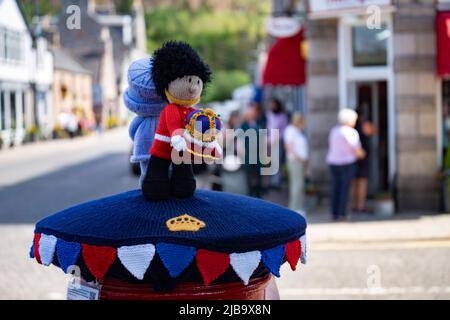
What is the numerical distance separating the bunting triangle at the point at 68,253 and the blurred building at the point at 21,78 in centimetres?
3488

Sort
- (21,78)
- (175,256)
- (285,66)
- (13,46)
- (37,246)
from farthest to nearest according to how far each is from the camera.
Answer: (21,78), (13,46), (285,66), (37,246), (175,256)

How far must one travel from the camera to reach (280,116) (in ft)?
54.0

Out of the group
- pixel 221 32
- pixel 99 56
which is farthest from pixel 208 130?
pixel 221 32

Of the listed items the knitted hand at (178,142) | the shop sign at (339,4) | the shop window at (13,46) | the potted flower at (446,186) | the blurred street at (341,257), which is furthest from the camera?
the shop window at (13,46)

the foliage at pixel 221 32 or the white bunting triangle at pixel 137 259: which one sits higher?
the foliage at pixel 221 32

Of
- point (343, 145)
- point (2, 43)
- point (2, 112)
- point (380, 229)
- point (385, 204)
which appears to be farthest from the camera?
point (2, 112)

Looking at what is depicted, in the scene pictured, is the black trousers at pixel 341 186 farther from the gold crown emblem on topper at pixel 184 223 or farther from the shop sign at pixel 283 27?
the gold crown emblem on topper at pixel 184 223

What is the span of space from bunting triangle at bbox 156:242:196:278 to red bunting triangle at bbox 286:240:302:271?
478 millimetres

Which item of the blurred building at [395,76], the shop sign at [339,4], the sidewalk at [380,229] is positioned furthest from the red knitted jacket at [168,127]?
the shop sign at [339,4]

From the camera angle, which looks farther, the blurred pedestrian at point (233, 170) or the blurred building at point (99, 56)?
the blurred building at point (99, 56)

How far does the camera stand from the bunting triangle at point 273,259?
296 cm

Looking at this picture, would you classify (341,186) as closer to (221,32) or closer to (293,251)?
(293,251)

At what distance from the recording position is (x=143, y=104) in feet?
11.0

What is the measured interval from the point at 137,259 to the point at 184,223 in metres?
0.24
